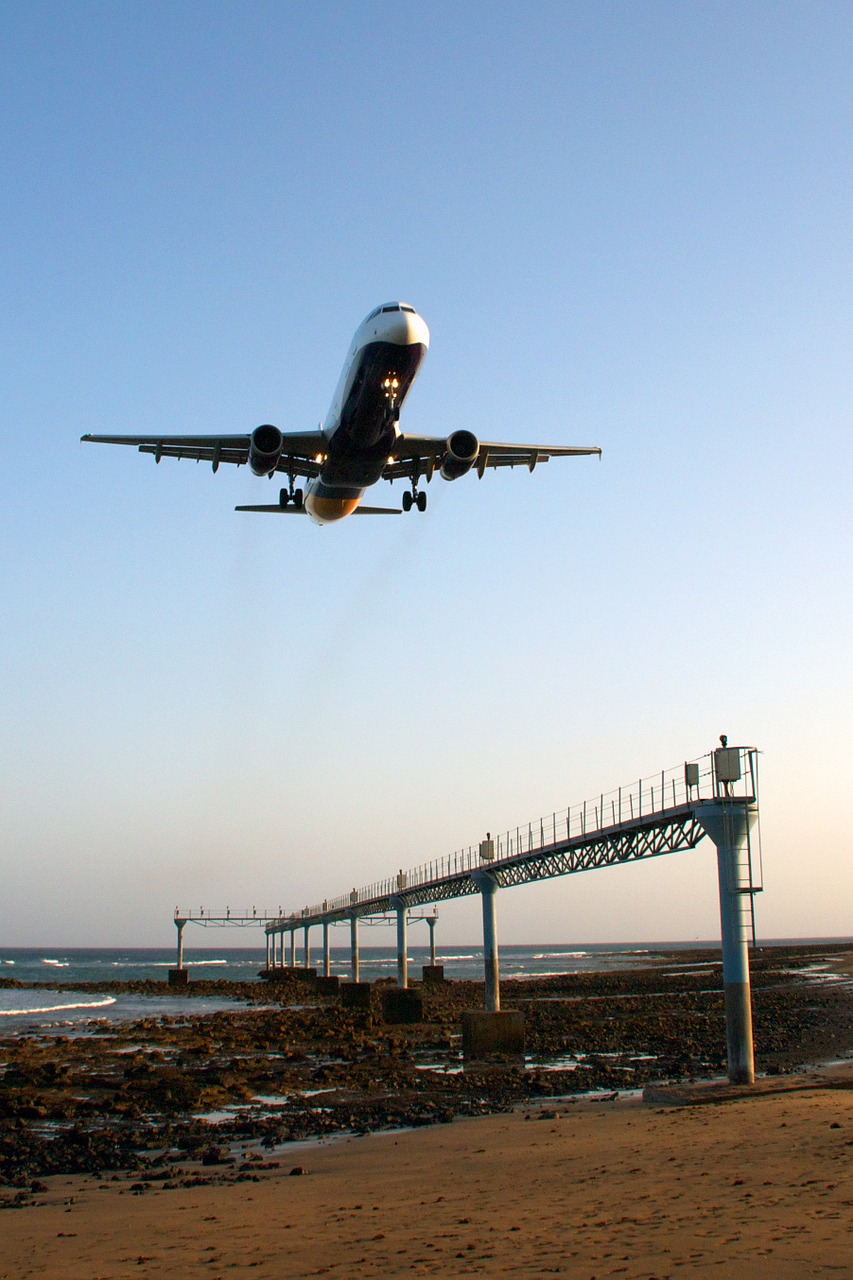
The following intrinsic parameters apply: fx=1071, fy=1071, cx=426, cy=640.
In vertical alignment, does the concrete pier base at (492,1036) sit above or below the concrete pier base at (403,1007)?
above

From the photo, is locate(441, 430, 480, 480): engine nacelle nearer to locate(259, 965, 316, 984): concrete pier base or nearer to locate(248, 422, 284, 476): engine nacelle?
locate(248, 422, 284, 476): engine nacelle

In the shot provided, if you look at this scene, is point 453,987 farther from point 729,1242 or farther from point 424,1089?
point 729,1242

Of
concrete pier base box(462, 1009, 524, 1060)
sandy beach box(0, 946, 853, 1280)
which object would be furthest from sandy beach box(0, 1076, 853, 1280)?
concrete pier base box(462, 1009, 524, 1060)

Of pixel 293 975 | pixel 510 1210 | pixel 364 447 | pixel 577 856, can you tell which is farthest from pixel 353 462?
pixel 293 975

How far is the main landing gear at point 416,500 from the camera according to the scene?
4103 cm

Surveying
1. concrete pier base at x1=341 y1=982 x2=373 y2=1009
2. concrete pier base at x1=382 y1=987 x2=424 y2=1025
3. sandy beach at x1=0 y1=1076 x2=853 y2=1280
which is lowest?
concrete pier base at x1=341 y1=982 x2=373 y2=1009

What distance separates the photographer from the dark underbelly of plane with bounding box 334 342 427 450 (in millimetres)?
33875

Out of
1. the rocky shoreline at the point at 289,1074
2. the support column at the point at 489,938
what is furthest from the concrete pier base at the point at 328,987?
the support column at the point at 489,938

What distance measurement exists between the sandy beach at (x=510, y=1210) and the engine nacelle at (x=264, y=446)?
21.6 meters

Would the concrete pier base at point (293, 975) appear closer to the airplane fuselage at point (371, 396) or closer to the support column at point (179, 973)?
the support column at point (179, 973)

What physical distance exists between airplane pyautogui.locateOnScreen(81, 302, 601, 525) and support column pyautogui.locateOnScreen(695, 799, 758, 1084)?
15.9m

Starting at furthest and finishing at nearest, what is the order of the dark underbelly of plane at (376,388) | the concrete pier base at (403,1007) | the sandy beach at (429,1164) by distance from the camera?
the concrete pier base at (403,1007)
the dark underbelly of plane at (376,388)
the sandy beach at (429,1164)

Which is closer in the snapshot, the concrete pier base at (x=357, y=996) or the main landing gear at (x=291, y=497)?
the main landing gear at (x=291, y=497)

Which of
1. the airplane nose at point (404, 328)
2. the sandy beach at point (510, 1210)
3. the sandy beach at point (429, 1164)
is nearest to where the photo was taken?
the sandy beach at point (510, 1210)
